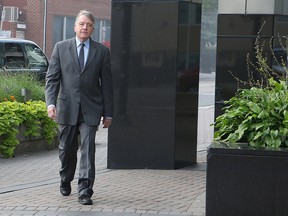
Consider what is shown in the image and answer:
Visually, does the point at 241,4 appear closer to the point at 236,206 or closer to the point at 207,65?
the point at 207,65

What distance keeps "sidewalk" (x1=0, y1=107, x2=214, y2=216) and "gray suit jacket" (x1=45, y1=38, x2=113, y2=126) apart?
866 millimetres

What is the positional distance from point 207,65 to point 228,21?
394 centimetres

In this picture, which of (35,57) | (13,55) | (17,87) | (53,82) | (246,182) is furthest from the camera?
(35,57)

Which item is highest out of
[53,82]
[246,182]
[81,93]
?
[53,82]

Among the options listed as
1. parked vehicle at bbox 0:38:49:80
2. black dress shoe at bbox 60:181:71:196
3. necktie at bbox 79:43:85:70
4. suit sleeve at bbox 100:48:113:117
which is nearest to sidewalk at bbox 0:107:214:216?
black dress shoe at bbox 60:181:71:196

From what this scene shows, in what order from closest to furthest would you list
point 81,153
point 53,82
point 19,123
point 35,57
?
point 81,153
point 53,82
point 19,123
point 35,57

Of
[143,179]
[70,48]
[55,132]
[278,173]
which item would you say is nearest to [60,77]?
[70,48]

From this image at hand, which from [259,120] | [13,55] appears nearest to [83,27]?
[259,120]

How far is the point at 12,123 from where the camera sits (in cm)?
1127

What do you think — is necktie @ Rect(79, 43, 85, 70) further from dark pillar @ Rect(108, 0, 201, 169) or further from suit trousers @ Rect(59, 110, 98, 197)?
dark pillar @ Rect(108, 0, 201, 169)

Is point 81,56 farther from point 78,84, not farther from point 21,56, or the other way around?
point 21,56

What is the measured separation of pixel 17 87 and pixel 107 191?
19.7 feet

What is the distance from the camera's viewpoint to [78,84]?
7.92 meters

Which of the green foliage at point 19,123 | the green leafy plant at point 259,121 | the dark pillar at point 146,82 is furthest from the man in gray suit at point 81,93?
the green foliage at point 19,123
